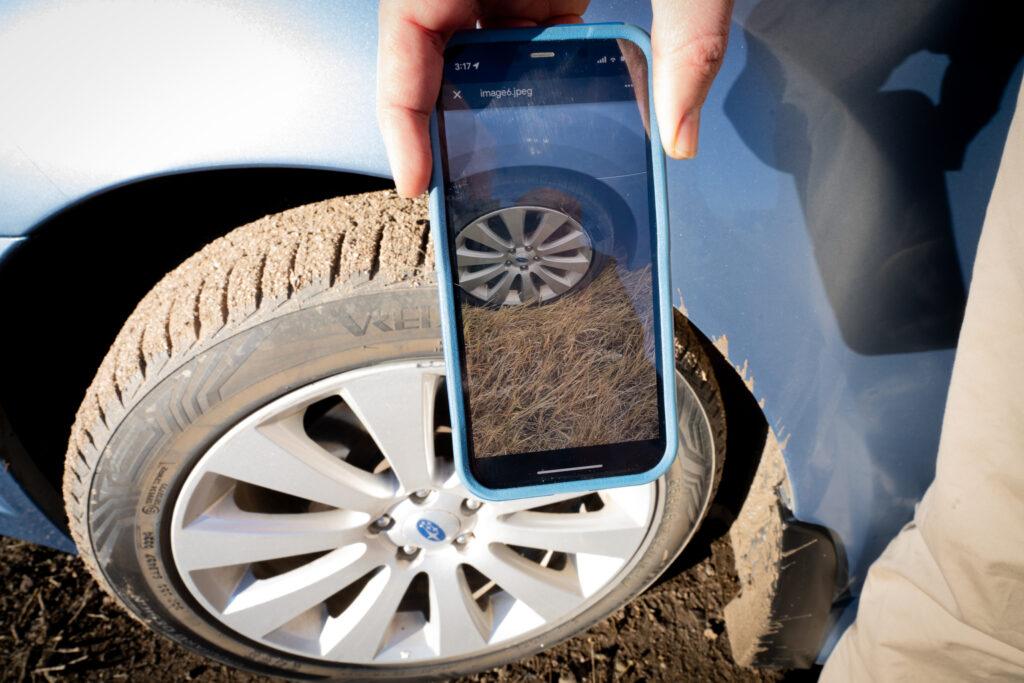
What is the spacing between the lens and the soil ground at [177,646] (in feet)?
4.69

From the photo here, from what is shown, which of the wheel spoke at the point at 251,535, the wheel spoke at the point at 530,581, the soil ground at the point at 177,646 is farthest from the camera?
the soil ground at the point at 177,646

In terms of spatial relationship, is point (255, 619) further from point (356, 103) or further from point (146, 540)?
point (356, 103)

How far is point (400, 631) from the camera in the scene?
1309 mm

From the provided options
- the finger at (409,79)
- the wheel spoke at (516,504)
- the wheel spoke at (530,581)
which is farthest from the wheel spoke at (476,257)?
the wheel spoke at (530,581)

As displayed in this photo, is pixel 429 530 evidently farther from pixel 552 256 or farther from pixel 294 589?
pixel 552 256

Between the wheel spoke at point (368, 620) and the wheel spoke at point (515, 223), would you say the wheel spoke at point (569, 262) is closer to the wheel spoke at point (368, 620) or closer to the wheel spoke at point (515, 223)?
the wheel spoke at point (515, 223)

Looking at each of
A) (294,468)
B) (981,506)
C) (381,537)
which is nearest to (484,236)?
(294,468)

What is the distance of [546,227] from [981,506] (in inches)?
25.6

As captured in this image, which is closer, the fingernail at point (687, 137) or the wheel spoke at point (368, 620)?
the fingernail at point (687, 137)

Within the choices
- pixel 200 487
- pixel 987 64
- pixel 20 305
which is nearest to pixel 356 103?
pixel 200 487

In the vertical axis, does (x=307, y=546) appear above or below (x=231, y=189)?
below

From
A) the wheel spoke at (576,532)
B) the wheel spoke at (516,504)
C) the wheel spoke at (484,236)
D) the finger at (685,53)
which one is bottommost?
the wheel spoke at (576,532)

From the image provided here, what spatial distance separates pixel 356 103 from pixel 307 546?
0.70 metres

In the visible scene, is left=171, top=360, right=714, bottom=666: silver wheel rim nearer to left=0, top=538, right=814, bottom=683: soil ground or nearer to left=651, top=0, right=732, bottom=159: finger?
left=0, top=538, right=814, bottom=683: soil ground
